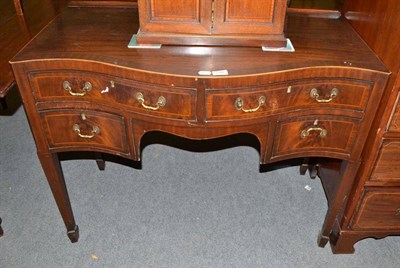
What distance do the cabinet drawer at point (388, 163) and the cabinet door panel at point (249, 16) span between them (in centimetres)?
53

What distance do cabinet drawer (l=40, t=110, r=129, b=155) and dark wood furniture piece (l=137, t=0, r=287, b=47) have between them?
29 centimetres

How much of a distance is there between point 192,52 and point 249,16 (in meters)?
0.22

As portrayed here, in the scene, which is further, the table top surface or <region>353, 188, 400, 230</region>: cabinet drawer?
<region>353, 188, 400, 230</region>: cabinet drawer

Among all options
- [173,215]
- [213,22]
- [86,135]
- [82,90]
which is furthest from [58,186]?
[213,22]

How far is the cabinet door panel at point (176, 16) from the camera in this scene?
1.13 meters

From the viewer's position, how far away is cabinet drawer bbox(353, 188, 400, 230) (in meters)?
1.33

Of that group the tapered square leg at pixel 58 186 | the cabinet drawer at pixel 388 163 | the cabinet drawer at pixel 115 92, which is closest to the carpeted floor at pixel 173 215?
the tapered square leg at pixel 58 186

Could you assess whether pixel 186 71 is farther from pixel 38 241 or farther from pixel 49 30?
pixel 38 241

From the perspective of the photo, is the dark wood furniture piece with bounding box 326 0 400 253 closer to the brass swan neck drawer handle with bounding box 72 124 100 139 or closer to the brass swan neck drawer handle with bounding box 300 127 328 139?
the brass swan neck drawer handle with bounding box 300 127 328 139

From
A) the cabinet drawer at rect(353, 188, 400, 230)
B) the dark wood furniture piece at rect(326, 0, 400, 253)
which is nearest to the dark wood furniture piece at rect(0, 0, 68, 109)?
the dark wood furniture piece at rect(326, 0, 400, 253)

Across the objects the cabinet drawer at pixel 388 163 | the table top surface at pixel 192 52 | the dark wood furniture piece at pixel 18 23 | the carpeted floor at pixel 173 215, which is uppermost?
the table top surface at pixel 192 52

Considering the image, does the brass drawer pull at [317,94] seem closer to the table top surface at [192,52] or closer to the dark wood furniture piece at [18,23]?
the table top surface at [192,52]

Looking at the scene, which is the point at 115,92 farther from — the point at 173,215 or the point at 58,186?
the point at 173,215

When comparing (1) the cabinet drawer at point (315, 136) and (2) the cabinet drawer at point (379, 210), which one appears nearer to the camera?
(1) the cabinet drawer at point (315, 136)
